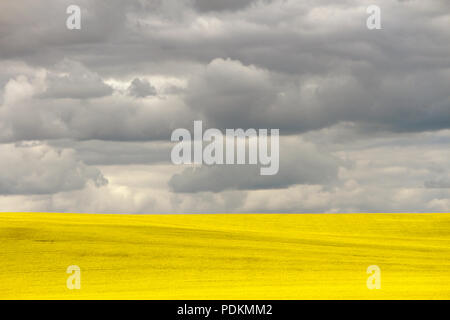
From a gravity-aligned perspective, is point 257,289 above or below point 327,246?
below

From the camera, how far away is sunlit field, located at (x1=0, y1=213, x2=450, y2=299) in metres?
26.8

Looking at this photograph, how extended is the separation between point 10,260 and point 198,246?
30.3ft

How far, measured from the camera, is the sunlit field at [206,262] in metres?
26.8

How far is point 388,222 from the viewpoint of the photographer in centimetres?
5309

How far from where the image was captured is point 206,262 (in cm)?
3284

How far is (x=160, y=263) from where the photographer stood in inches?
1282
